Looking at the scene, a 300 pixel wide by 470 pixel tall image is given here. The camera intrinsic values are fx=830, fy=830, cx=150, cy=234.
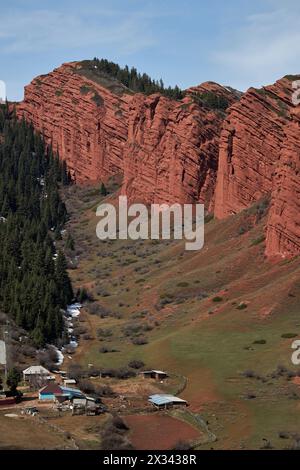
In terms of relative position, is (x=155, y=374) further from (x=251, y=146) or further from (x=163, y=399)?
(x=251, y=146)

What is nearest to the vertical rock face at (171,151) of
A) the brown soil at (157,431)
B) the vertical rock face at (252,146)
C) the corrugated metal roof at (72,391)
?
the vertical rock face at (252,146)

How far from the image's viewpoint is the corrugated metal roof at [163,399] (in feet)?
196

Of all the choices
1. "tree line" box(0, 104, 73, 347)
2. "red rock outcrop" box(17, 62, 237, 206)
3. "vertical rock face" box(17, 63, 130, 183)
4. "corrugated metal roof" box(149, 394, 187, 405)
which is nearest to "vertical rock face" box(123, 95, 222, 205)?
"red rock outcrop" box(17, 62, 237, 206)

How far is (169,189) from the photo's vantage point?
475ft

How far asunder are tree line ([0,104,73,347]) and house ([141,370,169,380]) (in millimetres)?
15081

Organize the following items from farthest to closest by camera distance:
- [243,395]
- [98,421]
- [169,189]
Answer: [169,189]
[243,395]
[98,421]

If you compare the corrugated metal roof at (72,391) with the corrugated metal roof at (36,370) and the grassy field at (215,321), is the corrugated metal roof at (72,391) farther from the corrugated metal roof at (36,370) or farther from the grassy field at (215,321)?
the grassy field at (215,321)

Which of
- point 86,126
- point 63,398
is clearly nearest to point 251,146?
point 86,126

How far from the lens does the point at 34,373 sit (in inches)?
2675

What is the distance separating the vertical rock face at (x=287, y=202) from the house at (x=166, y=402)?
37.9 m

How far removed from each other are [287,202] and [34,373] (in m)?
41.8

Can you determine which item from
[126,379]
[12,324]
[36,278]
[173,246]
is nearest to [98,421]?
[126,379]

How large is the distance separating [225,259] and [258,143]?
2813cm

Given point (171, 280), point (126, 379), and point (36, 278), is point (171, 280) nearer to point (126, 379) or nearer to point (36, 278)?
point (36, 278)
